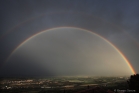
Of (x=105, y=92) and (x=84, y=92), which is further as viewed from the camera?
(x=105, y=92)

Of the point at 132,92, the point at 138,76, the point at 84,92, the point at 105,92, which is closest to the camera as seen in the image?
the point at 84,92

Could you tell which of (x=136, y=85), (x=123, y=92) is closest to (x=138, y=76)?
(x=136, y=85)

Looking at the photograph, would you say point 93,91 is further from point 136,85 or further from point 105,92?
point 136,85

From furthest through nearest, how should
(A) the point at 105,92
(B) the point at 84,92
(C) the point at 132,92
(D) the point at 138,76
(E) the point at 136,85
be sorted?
1. (D) the point at 138,76
2. (E) the point at 136,85
3. (C) the point at 132,92
4. (A) the point at 105,92
5. (B) the point at 84,92

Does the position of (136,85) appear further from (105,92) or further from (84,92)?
(84,92)

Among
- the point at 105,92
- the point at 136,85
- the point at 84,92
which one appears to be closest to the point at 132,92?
the point at 136,85

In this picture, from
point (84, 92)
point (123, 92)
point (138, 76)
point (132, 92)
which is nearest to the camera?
point (84, 92)

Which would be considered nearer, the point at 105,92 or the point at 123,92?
the point at 105,92

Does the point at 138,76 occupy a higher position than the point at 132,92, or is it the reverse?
the point at 138,76

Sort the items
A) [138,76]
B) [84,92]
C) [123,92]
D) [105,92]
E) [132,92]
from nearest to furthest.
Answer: [84,92] → [105,92] → [123,92] → [132,92] → [138,76]
